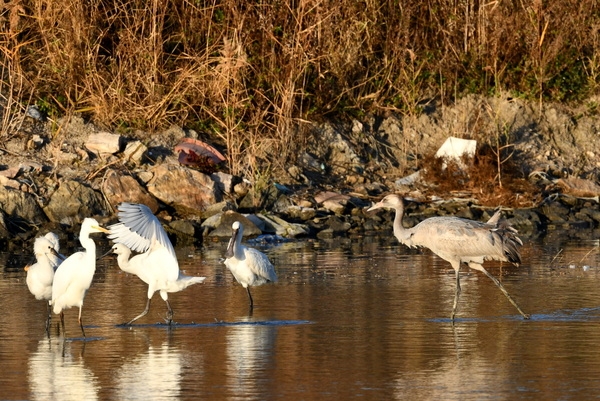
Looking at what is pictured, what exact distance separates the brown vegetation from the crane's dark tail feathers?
7.91 m

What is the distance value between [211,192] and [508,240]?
25.5 feet

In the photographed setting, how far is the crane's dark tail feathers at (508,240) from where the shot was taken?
1197 cm

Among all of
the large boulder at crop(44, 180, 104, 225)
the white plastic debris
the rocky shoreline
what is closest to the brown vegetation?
the rocky shoreline

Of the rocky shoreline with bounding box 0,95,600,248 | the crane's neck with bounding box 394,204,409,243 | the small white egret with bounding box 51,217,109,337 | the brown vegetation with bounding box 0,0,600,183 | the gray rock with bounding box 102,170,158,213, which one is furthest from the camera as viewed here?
the brown vegetation with bounding box 0,0,600,183

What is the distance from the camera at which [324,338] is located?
1023cm

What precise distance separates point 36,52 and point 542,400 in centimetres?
1500

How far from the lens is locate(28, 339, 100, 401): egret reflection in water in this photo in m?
8.24

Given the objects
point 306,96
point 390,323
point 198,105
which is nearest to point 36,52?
point 198,105

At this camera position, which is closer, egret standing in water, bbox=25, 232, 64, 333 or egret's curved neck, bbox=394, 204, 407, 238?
egret standing in water, bbox=25, 232, 64, 333

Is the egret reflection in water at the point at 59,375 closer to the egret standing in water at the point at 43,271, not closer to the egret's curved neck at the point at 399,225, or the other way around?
the egret standing in water at the point at 43,271

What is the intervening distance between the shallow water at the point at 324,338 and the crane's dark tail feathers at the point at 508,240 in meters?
0.48

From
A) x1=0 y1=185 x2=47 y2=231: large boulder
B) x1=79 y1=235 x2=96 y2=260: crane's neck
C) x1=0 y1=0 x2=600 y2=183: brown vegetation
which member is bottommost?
x1=79 y1=235 x2=96 y2=260: crane's neck

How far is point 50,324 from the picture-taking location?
11.5 meters

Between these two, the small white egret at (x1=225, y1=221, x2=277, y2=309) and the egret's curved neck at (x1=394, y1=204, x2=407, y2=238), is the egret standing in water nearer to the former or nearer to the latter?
the small white egret at (x1=225, y1=221, x2=277, y2=309)
